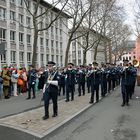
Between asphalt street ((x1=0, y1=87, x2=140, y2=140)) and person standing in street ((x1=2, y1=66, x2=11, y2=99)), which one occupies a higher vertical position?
person standing in street ((x1=2, y1=66, x2=11, y2=99))

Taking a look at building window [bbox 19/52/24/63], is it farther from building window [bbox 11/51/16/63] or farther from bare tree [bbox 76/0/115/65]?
bare tree [bbox 76/0/115/65]

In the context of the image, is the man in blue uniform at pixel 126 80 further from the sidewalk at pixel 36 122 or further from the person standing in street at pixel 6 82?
the person standing in street at pixel 6 82

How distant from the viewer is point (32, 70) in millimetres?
20297

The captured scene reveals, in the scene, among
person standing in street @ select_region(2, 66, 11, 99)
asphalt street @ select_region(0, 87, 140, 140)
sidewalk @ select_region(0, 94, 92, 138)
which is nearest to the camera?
asphalt street @ select_region(0, 87, 140, 140)

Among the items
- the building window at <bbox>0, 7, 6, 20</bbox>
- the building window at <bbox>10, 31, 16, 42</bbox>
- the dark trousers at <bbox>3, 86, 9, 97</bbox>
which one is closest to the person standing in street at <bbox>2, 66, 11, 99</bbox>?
the dark trousers at <bbox>3, 86, 9, 97</bbox>

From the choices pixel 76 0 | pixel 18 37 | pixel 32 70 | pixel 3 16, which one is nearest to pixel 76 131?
pixel 32 70

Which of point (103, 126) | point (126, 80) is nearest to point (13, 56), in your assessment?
point (126, 80)

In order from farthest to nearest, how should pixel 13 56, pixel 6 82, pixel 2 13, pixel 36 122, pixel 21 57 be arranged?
pixel 21 57 → pixel 13 56 → pixel 2 13 → pixel 6 82 → pixel 36 122

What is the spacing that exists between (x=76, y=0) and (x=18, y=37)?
18.0 meters

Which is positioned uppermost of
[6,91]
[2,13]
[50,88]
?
[2,13]

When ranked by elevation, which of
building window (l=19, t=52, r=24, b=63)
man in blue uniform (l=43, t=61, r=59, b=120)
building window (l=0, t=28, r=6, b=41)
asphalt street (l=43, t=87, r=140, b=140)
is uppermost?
building window (l=0, t=28, r=6, b=41)

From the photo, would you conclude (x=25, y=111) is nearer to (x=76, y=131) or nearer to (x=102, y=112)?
(x=102, y=112)

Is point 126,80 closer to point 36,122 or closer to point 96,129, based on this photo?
point 36,122

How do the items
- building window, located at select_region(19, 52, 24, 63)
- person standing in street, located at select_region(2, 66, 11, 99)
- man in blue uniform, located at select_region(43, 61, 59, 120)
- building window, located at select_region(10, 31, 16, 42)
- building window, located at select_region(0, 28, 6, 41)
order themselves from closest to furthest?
1. man in blue uniform, located at select_region(43, 61, 59, 120)
2. person standing in street, located at select_region(2, 66, 11, 99)
3. building window, located at select_region(0, 28, 6, 41)
4. building window, located at select_region(10, 31, 16, 42)
5. building window, located at select_region(19, 52, 24, 63)
